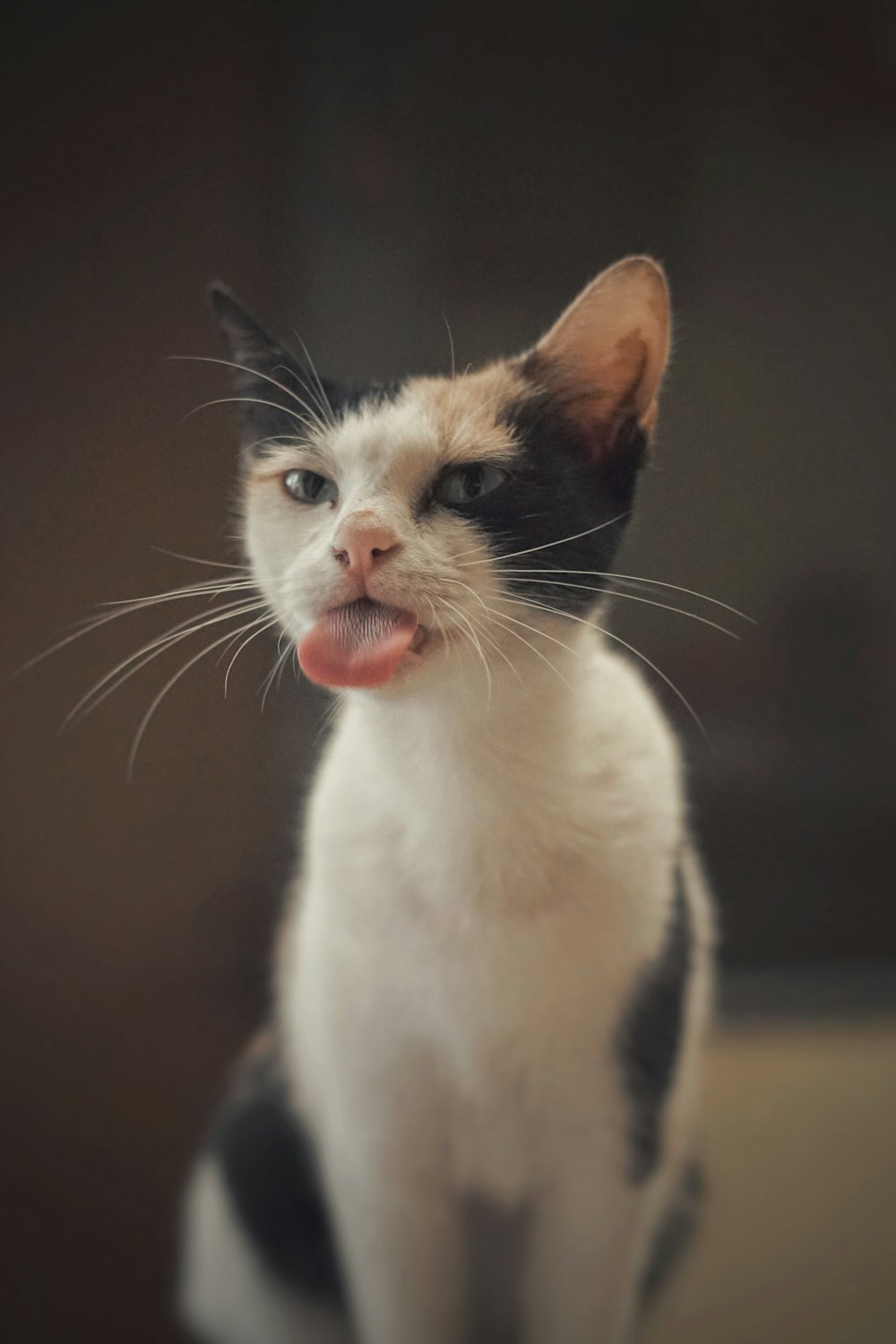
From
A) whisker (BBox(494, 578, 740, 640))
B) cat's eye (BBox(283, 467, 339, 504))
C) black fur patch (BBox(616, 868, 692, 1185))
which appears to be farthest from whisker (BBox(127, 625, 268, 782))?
black fur patch (BBox(616, 868, 692, 1185))

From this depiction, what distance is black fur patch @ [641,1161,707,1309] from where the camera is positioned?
2.34 feet

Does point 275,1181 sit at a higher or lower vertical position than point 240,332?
lower

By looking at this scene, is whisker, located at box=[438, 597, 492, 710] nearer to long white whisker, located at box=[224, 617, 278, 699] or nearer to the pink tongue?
the pink tongue

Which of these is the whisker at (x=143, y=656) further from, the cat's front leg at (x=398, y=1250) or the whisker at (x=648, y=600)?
the cat's front leg at (x=398, y=1250)

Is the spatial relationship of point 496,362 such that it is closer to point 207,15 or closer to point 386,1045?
point 207,15

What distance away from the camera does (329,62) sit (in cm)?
66

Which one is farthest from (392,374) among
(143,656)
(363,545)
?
(143,656)

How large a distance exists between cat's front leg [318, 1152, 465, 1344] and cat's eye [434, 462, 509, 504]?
0.45 metres

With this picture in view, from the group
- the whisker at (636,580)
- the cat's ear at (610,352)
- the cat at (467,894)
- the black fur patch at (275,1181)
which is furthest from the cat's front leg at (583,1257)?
the cat's ear at (610,352)

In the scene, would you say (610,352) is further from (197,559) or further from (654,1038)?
(654,1038)

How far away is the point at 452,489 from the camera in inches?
23.6

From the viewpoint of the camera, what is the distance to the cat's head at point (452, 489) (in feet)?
Result: 1.87

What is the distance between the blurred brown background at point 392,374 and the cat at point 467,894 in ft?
0.11

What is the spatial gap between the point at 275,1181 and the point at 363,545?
0.47 metres
